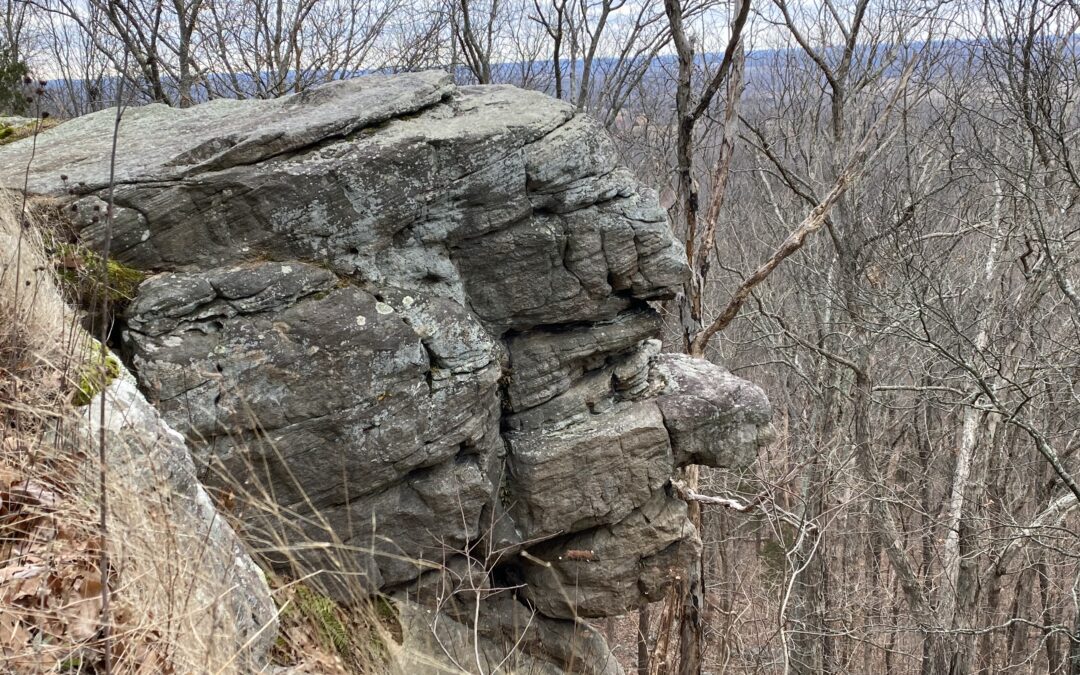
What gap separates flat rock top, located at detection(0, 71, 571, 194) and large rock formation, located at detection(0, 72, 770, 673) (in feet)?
0.07

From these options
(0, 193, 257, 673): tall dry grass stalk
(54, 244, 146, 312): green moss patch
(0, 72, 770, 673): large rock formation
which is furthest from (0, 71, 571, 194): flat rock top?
(0, 193, 257, 673): tall dry grass stalk

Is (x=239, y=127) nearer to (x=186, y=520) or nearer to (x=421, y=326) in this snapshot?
(x=421, y=326)

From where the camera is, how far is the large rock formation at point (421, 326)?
5.06 metres

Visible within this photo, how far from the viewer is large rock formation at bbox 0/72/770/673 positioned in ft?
16.6

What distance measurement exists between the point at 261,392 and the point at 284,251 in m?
0.93

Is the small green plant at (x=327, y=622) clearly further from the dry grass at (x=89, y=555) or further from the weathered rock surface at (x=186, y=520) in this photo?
the weathered rock surface at (x=186, y=520)

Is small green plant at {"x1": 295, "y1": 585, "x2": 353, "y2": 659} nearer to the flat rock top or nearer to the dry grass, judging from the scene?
the dry grass

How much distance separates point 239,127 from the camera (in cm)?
552

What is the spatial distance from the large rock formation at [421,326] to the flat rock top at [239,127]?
2cm

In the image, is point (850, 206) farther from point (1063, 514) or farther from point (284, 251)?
point (284, 251)

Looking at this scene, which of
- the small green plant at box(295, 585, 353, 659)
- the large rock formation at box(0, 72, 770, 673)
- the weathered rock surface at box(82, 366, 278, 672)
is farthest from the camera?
the large rock formation at box(0, 72, 770, 673)

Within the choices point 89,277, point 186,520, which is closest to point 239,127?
point 89,277

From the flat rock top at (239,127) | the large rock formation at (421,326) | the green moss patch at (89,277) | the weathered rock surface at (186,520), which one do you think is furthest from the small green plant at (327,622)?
the flat rock top at (239,127)

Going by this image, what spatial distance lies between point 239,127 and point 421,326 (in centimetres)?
182
